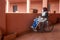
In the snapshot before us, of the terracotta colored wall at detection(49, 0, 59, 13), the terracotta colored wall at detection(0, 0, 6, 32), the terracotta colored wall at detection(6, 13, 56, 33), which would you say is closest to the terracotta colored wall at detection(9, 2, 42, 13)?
the terracotta colored wall at detection(49, 0, 59, 13)

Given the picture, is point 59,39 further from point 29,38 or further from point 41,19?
point 41,19

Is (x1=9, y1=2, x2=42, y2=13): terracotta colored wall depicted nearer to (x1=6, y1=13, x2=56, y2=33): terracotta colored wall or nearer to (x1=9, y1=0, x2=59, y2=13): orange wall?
(x1=9, y1=0, x2=59, y2=13): orange wall

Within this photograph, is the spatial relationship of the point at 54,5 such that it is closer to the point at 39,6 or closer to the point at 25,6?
the point at 39,6

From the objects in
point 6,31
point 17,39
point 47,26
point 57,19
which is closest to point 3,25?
point 6,31

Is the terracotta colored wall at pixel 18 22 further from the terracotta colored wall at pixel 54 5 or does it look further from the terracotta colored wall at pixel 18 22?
the terracotta colored wall at pixel 54 5

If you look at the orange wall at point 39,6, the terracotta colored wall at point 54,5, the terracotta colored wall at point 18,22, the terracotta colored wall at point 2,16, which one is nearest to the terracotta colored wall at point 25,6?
the orange wall at point 39,6

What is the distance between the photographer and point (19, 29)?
909 cm

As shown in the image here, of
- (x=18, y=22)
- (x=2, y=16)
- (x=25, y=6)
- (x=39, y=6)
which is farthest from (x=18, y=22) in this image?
(x=25, y=6)

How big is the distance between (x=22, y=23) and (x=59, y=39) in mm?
2783

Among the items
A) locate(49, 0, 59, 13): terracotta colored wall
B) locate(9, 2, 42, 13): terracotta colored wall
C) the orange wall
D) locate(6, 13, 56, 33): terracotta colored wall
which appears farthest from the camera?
locate(9, 2, 42, 13): terracotta colored wall

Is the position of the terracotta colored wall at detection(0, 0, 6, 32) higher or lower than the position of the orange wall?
lower

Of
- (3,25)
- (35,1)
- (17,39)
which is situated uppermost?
(35,1)

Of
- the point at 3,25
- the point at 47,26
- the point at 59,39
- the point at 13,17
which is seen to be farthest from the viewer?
the point at 47,26

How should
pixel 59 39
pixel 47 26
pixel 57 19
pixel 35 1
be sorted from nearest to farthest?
pixel 59 39 < pixel 47 26 < pixel 57 19 < pixel 35 1
